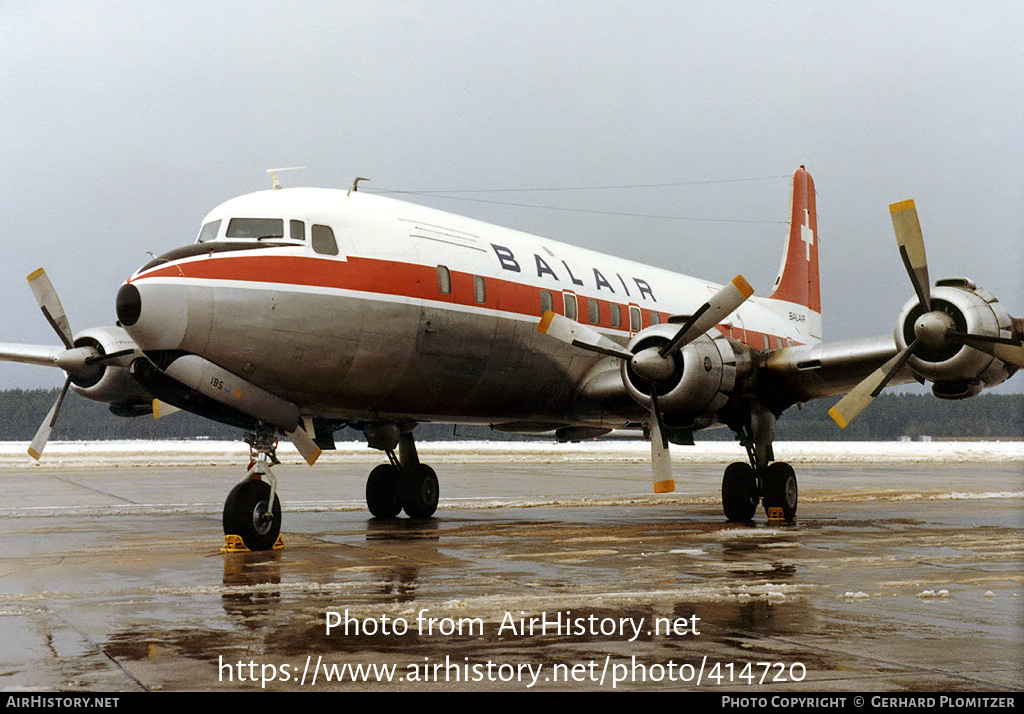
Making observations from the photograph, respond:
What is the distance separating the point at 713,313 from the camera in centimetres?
1449

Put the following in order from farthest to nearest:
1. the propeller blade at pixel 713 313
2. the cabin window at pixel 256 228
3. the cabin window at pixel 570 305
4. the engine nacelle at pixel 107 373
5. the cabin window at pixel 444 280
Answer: the cabin window at pixel 570 305 < the engine nacelle at pixel 107 373 < the propeller blade at pixel 713 313 < the cabin window at pixel 444 280 < the cabin window at pixel 256 228

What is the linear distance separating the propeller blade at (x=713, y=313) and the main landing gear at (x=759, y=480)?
2543 mm

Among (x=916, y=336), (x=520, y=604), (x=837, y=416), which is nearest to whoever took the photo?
(x=520, y=604)

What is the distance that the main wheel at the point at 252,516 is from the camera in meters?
11.9

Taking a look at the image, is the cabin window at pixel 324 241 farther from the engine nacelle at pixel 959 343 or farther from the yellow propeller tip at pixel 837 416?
the engine nacelle at pixel 959 343

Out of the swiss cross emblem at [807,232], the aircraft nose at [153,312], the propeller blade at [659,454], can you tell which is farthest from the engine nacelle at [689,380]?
the swiss cross emblem at [807,232]

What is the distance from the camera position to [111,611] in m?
7.87

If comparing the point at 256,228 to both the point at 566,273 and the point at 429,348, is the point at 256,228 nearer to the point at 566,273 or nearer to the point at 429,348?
the point at 429,348

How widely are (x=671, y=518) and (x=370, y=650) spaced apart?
11912 mm

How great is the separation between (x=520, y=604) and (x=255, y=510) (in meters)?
5.10

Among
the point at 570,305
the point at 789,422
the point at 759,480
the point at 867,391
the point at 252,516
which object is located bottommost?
the point at 789,422

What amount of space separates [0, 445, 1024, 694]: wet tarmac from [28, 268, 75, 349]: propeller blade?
2884mm

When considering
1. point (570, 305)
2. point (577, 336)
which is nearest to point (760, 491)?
point (570, 305)
